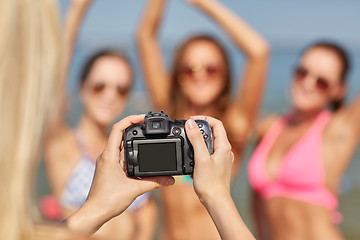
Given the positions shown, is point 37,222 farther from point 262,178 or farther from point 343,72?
point 343,72

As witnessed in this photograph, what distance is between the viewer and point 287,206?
3.28 m

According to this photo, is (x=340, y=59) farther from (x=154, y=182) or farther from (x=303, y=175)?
(x=154, y=182)

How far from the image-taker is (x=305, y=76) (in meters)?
3.39

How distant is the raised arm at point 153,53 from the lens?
3607 mm

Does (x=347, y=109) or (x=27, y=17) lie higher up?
(x=27, y=17)

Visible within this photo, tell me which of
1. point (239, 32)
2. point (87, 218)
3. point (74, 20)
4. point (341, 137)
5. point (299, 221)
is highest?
point (74, 20)

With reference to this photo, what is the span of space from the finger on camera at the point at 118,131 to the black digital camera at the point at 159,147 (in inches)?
0.6

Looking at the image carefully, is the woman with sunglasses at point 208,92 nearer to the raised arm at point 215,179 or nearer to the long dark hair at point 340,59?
the long dark hair at point 340,59

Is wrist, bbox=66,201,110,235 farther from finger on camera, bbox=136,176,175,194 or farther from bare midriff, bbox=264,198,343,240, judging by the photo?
bare midriff, bbox=264,198,343,240

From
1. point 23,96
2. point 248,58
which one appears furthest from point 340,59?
point 23,96

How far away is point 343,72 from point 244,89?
30.2 inches

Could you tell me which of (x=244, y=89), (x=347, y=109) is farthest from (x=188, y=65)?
(x=347, y=109)

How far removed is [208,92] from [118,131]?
222cm

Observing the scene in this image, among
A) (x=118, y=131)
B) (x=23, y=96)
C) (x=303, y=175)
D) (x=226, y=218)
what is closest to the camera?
(x=23, y=96)
